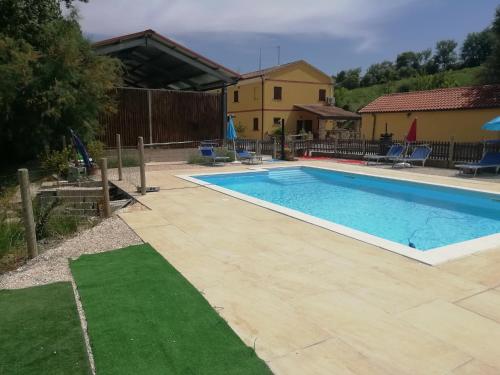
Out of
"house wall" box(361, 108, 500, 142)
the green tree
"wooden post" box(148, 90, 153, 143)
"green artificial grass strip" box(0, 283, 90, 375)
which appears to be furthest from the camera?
the green tree

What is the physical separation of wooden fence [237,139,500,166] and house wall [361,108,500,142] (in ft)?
4.95

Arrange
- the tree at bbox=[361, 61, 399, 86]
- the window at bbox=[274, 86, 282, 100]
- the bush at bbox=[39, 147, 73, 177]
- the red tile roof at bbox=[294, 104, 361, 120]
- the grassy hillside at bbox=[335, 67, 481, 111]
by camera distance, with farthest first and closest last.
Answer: the tree at bbox=[361, 61, 399, 86]
the grassy hillside at bbox=[335, 67, 481, 111]
the window at bbox=[274, 86, 282, 100]
the red tile roof at bbox=[294, 104, 361, 120]
the bush at bbox=[39, 147, 73, 177]

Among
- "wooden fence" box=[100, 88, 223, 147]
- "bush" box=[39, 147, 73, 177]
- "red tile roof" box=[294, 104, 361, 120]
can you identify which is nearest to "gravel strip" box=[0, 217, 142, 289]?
"bush" box=[39, 147, 73, 177]

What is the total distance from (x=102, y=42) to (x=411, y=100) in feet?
60.8

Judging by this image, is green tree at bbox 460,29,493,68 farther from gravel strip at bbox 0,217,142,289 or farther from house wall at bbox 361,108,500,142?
gravel strip at bbox 0,217,142,289

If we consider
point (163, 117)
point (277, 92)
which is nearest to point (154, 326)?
point (163, 117)

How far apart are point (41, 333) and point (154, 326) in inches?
34.7

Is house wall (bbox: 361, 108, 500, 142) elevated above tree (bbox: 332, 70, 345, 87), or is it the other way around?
tree (bbox: 332, 70, 345, 87)

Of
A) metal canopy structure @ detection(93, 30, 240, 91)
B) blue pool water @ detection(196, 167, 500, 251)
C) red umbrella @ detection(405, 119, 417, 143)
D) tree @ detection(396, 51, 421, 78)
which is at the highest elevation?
tree @ detection(396, 51, 421, 78)

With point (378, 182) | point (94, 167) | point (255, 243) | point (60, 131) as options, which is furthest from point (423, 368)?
point (60, 131)

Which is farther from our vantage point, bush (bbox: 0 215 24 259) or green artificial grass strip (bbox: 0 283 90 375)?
bush (bbox: 0 215 24 259)

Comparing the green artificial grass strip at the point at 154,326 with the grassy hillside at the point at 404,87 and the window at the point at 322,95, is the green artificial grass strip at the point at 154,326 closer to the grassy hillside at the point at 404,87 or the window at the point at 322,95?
the window at the point at 322,95

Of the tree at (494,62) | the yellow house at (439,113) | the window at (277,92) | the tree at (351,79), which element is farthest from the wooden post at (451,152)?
the tree at (351,79)

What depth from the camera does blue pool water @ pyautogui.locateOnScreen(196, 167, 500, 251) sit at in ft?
24.5
